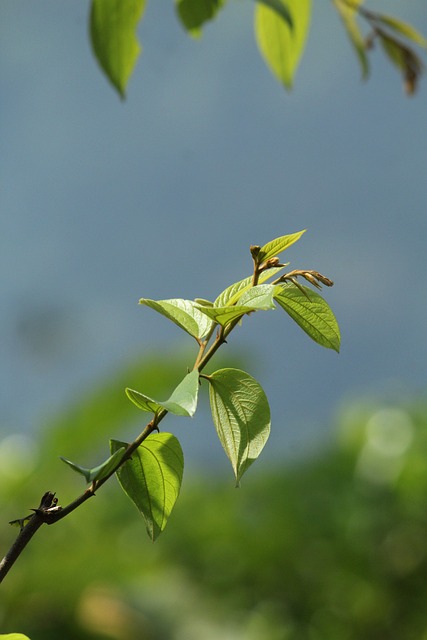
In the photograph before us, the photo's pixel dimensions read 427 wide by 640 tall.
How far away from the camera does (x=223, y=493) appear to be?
92.3 inches

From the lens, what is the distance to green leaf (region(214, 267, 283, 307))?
31 cm

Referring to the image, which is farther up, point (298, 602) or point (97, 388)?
point (97, 388)

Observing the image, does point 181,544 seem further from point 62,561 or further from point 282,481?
point 62,561

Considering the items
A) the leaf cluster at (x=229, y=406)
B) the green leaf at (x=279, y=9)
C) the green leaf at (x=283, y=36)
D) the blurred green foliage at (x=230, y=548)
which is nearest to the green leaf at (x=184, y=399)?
the leaf cluster at (x=229, y=406)

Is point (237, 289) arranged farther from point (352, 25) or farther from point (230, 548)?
point (230, 548)

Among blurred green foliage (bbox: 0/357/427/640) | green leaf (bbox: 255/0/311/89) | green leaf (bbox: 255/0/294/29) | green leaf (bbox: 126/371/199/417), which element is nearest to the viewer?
green leaf (bbox: 126/371/199/417)

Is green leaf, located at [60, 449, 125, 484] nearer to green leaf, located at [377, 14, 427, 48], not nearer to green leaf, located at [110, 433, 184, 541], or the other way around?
green leaf, located at [110, 433, 184, 541]

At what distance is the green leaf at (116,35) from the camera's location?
0.51 m

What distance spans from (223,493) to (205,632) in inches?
23.0

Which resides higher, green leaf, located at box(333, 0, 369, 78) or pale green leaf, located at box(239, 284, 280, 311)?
green leaf, located at box(333, 0, 369, 78)

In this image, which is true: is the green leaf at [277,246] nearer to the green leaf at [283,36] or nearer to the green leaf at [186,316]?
the green leaf at [186,316]

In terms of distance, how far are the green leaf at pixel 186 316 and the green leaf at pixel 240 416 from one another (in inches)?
0.9

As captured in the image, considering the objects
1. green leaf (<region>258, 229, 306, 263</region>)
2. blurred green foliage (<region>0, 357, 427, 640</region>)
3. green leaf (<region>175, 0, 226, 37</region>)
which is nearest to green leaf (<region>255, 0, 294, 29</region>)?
green leaf (<region>175, 0, 226, 37</region>)

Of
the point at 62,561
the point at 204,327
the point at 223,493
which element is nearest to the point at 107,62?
the point at 204,327
